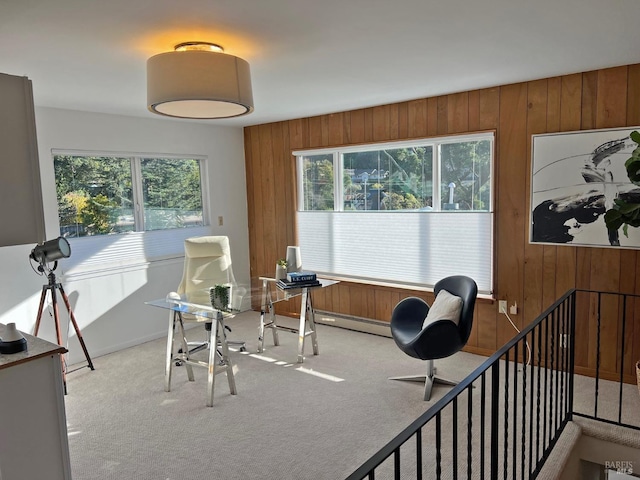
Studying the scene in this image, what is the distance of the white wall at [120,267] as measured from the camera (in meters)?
4.04

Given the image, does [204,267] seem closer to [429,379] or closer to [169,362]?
[169,362]

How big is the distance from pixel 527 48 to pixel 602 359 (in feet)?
7.87

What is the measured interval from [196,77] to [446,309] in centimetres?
225

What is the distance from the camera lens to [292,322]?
5.41 meters

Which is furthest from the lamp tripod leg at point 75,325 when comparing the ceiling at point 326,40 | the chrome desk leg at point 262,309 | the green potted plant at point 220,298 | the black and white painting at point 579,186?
the black and white painting at point 579,186

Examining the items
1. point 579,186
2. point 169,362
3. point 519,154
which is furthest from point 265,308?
point 579,186

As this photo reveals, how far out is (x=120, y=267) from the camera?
471 cm

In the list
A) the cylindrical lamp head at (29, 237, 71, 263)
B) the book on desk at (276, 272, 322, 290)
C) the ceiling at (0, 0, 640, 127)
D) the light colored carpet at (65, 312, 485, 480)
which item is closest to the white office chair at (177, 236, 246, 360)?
the book on desk at (276, 272, 322, 290)

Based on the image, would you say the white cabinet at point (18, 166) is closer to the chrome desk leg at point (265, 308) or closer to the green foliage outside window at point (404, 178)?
the chrome desk leg at point (265, 308)

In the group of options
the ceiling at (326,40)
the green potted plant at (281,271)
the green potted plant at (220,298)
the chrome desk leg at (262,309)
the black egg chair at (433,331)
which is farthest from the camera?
the green potted plant at (281,271)

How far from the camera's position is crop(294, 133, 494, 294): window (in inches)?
163

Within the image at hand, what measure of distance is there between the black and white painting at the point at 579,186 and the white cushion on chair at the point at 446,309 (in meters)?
0.94

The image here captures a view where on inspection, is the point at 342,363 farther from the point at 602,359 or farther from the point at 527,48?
the point at 527,48

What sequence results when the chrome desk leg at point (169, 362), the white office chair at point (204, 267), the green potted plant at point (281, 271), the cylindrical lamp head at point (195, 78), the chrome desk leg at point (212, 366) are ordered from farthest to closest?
the white office chair at point (204, 267)
the green potted plant at point (281, 271)
the chrome desk leg at point (169, 362)
the chrome desk leg at point (212, 366)
the cylindrical lamp head at point (195, 78)
